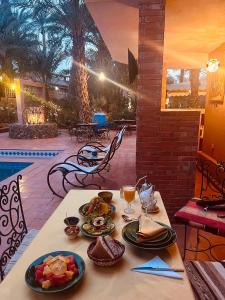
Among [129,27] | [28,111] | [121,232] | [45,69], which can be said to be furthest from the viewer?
[45,69]

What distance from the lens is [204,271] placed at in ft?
4.91

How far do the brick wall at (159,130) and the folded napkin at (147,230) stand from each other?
5.48 ft

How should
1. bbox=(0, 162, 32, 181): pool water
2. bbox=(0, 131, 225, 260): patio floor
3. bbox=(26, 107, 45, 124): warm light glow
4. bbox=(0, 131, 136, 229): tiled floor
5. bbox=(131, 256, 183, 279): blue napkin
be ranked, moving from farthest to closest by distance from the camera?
bbox=(26, 107, 45, 124): warm light glow < bbox=(0, 162, 32, 181): pool water < bbox=(0, 131, 136, 229): tiled floor < bbox=(0, 131, 225, 260): patio floor < bbox=(131, 256, 183, 279): blue napkin

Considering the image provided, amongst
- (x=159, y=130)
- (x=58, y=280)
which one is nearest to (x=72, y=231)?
(x=58, y=280)

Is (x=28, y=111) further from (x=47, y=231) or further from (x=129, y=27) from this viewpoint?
(x=47, y=231)

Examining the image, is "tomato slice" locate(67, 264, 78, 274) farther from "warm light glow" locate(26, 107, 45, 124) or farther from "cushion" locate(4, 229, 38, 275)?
"warm light glow" locate(26, 107, 45, 124)

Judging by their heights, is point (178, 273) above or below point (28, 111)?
below

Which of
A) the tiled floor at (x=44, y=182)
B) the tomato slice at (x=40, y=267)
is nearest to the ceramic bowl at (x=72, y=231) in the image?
the tomato slice at (x=40, y=267)

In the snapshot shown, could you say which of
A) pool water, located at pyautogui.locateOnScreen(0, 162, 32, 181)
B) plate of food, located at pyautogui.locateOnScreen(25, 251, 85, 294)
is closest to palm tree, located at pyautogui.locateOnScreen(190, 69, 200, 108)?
pool water, located at pyautogui.locateOnScreen(0, 162, 32, 181)

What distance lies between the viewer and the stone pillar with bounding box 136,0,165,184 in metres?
2.74

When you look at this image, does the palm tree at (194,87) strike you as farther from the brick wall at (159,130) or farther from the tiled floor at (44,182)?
the brick wall at (159,130)

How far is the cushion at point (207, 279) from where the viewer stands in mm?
1328

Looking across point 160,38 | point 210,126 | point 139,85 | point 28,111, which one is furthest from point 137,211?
point 28,111

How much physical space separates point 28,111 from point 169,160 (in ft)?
28.8
